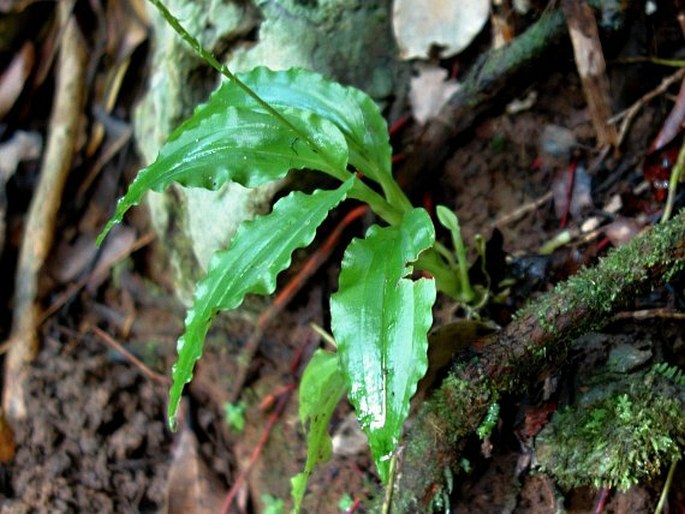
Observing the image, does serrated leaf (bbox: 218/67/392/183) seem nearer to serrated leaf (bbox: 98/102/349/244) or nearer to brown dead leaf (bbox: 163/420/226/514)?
serrated leaf (bbox: 98/102/349/244)

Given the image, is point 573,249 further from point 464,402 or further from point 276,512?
point 276,512

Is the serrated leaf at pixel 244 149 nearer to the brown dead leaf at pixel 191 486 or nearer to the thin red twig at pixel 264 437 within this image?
the thin red twig at pixel 264 437

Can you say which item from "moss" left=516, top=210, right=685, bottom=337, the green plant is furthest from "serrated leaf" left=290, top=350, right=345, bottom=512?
"moss" left=516, top=210, right=685, bottom=337

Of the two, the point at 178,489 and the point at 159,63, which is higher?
the point at 159,63

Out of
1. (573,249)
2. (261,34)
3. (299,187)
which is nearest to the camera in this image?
(573,249)

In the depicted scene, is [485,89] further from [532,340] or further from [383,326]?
[383,326]

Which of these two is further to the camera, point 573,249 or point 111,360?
point 111,360

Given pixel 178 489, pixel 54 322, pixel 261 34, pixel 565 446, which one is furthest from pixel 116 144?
pixel 565 446
